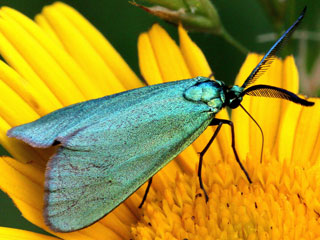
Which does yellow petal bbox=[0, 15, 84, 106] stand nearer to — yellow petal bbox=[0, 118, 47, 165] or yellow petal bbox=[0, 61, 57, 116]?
yellow petal bbox=[0, 61, 57, 116]

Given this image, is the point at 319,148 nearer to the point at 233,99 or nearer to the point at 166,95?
the point at 233,99

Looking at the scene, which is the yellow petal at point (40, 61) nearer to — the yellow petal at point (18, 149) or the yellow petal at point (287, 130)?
the yellow petal at point (18, 149)

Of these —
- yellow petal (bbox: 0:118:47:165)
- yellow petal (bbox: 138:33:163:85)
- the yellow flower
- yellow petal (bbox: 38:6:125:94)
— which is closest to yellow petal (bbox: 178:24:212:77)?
the yellow flower

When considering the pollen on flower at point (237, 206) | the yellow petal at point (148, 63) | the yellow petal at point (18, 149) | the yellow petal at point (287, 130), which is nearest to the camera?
the pollen on flower at point (237, 206)

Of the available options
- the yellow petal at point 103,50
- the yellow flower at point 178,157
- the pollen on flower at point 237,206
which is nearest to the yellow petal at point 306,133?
the yellow flower at point 178,157

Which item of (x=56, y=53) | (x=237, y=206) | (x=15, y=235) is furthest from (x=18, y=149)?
(x=237, y=206)

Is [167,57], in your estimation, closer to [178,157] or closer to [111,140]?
[178,157]

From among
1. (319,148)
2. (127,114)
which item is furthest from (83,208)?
(319,148)
